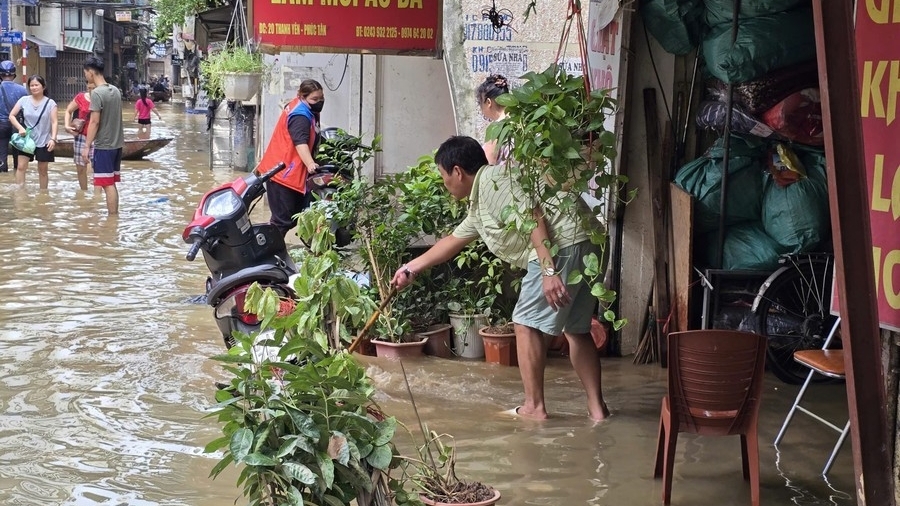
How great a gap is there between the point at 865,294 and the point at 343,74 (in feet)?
30.0

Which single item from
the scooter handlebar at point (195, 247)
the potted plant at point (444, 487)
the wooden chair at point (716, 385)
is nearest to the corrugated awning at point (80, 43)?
the scooter handlebar at point (195, 247)

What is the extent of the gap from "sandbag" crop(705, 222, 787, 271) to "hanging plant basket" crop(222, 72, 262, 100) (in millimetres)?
7894

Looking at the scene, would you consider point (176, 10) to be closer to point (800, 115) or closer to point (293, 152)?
point (293, 152)

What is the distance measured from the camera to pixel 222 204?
646cm

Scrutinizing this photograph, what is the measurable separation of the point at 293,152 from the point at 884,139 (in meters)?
6.23

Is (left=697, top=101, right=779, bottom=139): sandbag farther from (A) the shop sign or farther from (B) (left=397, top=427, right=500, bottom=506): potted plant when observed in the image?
(A) the shop sign

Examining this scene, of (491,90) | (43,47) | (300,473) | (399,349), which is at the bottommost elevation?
(399,349)

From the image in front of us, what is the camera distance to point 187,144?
87.9 feet

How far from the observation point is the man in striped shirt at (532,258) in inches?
199

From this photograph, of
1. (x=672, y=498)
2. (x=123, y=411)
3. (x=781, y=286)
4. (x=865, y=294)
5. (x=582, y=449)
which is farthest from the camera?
(x=781, y=286)

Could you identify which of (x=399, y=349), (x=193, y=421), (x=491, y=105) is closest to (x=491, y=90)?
(x=491, y=105)

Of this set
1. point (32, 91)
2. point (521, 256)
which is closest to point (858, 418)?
point (521, 256)

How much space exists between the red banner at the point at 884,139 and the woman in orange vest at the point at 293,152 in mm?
5859

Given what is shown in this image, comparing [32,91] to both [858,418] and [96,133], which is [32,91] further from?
[858,418]
